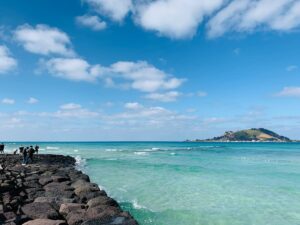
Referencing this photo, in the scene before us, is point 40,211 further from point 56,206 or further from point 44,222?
point 44,222

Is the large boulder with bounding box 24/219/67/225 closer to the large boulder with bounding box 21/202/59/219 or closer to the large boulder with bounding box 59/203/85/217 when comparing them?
the large boulder with bounding box 21/202/59/219

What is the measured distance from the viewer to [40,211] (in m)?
12.3

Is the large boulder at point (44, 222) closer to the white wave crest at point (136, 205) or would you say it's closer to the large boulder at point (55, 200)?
the large boulder at point (55, 200)

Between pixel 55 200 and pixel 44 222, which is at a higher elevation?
pixel 55 200

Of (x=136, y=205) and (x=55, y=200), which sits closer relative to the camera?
(x=55, y=200)

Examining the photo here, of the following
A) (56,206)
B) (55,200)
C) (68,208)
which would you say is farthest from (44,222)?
(55,200)

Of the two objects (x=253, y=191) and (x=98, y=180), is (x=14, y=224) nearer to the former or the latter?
(x=253, y=191)

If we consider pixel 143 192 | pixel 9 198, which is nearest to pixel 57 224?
pixel 9 198

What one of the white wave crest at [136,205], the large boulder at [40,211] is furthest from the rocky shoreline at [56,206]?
the white wave crest at [136,205]

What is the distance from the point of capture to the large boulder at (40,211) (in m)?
11.8

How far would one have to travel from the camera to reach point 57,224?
10.6m

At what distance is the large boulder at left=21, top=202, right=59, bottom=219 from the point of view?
11820 millimetres

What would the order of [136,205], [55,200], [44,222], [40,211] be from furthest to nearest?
Result: [136,205]
[55,200]
[40,211]
[44,222]

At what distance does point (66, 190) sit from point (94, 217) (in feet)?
18.7
